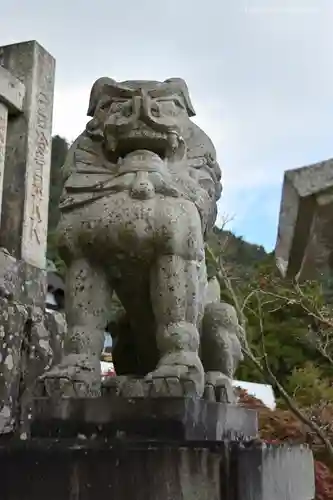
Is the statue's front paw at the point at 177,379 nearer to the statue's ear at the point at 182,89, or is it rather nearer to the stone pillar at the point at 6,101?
→ the statue's ear at the point at 182,89

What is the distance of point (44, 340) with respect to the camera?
426cm

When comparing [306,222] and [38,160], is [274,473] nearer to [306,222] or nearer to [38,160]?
[38,160]

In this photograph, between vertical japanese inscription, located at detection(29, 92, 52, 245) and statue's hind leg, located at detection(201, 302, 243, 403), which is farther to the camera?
vertical japanese inscription, located at detection(29, 92, 52, 245)

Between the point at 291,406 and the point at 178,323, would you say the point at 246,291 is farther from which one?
the point at 178,323

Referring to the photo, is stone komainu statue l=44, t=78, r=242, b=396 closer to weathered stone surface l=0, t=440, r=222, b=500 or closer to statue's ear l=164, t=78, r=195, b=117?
statue's ear l=164, t=78, r=195, b=117

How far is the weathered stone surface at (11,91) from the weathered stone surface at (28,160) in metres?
0.05

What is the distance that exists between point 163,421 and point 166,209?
0.74m

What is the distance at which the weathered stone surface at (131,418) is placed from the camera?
1.93 meters

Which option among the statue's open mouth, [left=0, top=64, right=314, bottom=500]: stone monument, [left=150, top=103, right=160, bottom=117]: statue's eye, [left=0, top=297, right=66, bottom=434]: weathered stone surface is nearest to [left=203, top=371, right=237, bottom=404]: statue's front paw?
[left=0, top=64, right=314, bottom=500]: stone monument

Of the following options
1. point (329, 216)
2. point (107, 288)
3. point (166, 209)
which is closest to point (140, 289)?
point (107, 288)

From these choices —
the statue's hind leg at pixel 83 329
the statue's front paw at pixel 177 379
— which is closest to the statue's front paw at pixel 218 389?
the statue's front paw at pixel 177 379

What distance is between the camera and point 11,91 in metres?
4.47

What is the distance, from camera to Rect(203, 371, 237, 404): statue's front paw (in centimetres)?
219

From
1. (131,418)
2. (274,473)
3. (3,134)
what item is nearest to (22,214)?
(3,134)
